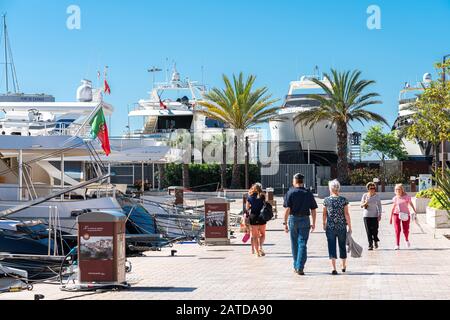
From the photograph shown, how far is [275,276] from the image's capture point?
14.5 metres

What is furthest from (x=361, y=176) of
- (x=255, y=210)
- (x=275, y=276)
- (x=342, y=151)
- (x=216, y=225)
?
(x=275, y=276)

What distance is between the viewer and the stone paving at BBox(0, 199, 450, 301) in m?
12.2

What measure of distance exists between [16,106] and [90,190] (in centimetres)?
613

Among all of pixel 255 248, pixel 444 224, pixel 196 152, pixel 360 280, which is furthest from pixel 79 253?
pixel 196 152

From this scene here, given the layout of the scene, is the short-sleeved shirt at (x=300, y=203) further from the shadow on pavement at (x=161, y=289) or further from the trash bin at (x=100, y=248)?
the trash bin at (x=100, y=248)

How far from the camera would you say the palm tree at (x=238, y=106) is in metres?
57.9

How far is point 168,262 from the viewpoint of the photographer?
17.8m

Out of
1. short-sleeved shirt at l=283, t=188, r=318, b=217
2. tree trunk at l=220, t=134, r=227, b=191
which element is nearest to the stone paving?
short-sleeved shirt at l=283, t=188, r=318, b=217

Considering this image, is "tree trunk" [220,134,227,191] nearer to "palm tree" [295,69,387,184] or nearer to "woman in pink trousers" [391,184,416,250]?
"palm tree" [295,69,387,184]

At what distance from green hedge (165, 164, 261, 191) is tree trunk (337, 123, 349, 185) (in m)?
7.28

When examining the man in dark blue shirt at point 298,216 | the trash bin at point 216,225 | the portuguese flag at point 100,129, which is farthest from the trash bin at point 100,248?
the portuguese flag at point 100,129

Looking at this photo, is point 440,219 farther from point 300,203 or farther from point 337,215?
point 300,203
